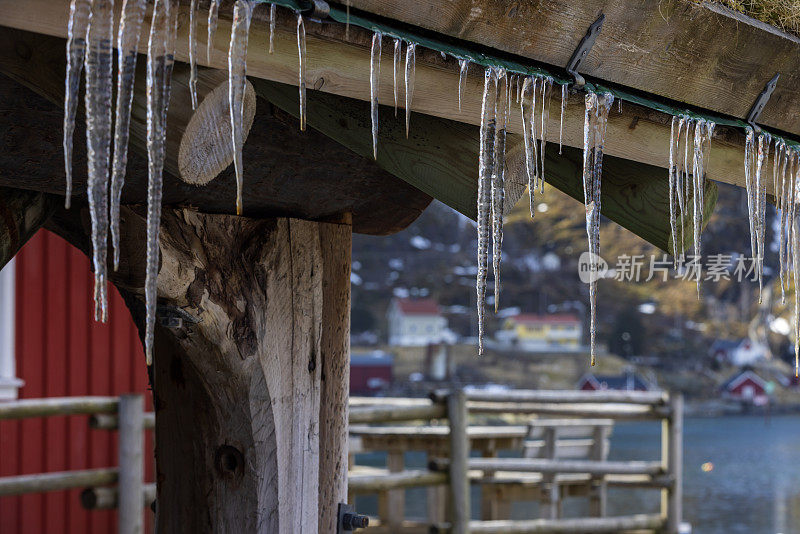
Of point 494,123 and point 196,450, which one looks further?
point 196,450

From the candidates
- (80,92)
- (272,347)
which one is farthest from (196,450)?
(80,92)

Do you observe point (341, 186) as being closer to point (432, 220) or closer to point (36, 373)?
point (36, 373)

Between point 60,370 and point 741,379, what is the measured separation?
3083 cm

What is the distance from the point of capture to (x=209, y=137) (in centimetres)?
144

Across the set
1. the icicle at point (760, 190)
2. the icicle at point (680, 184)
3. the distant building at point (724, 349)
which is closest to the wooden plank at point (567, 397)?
the icicle at point (760, 190)

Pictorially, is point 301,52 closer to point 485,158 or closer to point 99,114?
point 99,114

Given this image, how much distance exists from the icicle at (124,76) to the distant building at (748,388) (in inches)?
1336

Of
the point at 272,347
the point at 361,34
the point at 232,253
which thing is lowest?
the point at 272,347

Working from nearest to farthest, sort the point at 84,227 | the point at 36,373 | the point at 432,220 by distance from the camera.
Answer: the point at 84,227, the point at 36,373, the point at 432,220

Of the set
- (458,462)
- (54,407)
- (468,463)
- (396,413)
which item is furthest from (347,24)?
(468,463)

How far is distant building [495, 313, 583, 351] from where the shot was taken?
33.9 m

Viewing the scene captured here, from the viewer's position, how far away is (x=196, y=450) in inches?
81.3

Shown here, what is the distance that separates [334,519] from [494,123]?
1063 millimetres

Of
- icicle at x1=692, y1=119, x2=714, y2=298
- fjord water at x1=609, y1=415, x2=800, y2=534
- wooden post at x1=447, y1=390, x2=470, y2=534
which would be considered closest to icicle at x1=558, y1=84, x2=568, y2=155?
icicle at x1=692, y1=119, x2=714, y2=298
